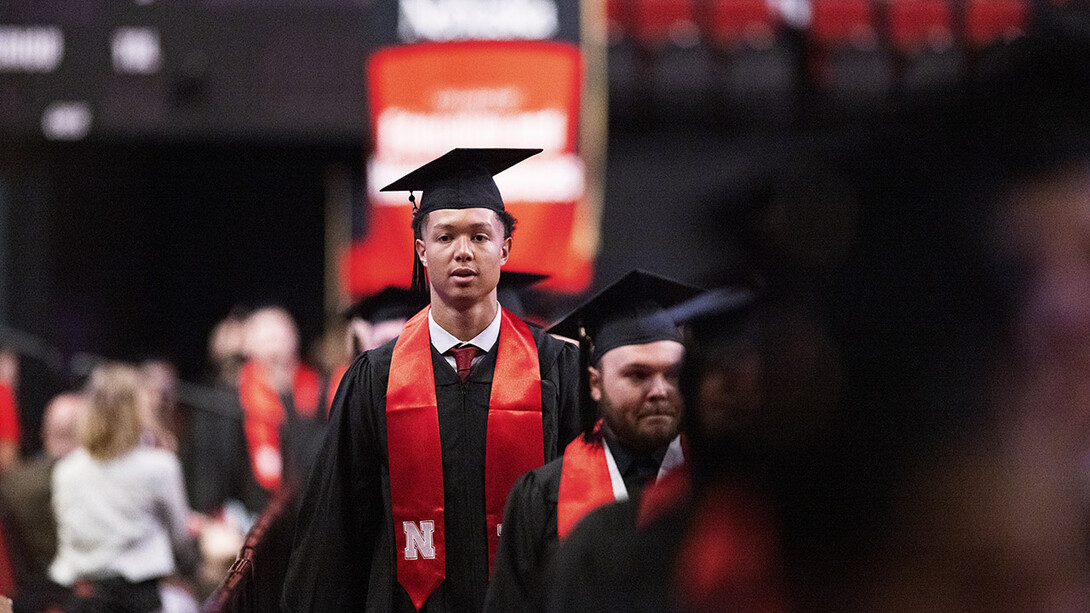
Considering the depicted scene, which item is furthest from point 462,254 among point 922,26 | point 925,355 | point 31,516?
point 922,26

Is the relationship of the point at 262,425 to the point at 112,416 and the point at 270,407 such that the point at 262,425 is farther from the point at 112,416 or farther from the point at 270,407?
the point at 112,416

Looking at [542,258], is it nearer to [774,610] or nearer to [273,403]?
[273,403]

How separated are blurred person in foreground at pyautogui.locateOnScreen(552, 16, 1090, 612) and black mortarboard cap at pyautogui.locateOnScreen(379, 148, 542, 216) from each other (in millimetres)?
1717

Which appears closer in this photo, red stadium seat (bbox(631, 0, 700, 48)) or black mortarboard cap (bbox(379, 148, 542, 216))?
black mortarboard cap (bbox(379, 148, 542, 216))

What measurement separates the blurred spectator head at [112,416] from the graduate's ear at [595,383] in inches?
134

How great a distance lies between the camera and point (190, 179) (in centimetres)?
1255

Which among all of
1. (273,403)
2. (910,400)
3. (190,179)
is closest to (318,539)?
(910,400)

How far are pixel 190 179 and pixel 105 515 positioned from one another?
7.44 meters

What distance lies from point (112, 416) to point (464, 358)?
3.25 metres

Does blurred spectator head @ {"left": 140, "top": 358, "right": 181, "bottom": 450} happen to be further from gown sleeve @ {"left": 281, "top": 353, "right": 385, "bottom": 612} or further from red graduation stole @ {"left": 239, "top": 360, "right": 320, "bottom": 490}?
gown sleeve @ {"left": 281, "top": 353, "right": 385, "bottom": 612}

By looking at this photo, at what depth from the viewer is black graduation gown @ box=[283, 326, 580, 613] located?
2.95 m

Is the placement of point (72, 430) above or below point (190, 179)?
below

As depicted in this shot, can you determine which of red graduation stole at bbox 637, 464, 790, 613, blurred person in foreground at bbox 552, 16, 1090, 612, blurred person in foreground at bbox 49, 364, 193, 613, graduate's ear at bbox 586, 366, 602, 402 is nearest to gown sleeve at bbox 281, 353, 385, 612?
graduate's ear at bbox 586, 366, 602, 402

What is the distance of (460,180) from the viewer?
304cm
